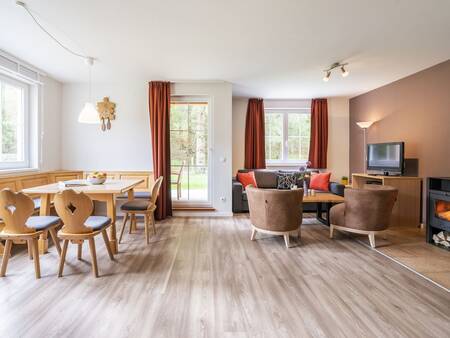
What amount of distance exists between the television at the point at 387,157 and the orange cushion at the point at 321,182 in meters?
0.78

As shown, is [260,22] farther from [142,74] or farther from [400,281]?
[400,281]

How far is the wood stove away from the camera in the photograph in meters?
3.10

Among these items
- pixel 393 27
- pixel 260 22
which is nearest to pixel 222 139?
pixel 260 22

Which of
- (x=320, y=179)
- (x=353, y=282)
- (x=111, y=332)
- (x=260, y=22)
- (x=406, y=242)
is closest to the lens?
(x=111, y=332)

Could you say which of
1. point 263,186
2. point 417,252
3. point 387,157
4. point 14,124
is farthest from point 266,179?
point 14,124

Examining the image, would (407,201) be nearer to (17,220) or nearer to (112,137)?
(17,220)

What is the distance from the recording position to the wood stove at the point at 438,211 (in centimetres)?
310

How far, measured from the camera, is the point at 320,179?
5.09 m

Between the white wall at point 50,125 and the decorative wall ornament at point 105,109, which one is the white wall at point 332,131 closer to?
the decorative wall ornament at point 105,109

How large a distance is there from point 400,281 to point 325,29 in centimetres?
266

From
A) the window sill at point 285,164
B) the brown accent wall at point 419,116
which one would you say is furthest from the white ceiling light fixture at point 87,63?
→ the brown accent wall at point 419,116

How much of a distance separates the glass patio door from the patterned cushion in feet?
4.87

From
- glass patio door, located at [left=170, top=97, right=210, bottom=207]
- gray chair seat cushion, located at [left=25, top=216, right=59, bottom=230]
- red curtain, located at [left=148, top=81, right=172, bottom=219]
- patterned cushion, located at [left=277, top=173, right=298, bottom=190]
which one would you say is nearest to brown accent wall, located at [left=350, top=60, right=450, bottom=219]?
patterned cushion, located at [left=277, top=173, right=298, bottom=190]

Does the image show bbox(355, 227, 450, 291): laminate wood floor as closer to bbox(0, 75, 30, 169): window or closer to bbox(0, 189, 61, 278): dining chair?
bbox(0, 189, 61, 278): dining chair
